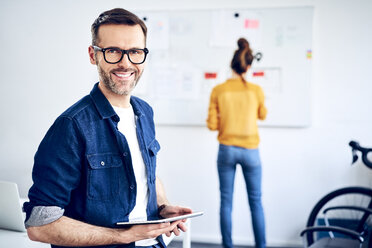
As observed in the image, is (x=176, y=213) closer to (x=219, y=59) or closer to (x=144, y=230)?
(x=144, y=230)

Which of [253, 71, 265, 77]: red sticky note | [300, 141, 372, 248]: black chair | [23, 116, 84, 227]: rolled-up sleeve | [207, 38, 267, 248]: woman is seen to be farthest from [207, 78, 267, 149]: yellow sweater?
[23, 116, 84, 227]: rolled-up sleeve

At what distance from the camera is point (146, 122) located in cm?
124

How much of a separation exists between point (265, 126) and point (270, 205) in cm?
68

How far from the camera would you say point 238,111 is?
265 cm

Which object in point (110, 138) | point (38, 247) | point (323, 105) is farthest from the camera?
point (323, 105)

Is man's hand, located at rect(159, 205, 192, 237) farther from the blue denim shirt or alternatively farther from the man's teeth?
the man's teeth

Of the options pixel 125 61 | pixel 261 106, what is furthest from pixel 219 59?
pixel 125 61

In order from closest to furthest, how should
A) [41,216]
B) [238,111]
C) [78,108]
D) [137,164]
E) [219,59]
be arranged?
[41,216] < [78,108] < [137,164] < [238,111] < [219,59]

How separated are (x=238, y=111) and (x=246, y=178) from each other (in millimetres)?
503

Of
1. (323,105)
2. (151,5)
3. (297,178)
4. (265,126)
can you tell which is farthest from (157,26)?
(297,178)

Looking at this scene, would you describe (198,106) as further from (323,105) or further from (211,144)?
(323,105)

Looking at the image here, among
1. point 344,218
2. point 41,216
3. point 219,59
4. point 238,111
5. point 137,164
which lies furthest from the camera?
point 219,59

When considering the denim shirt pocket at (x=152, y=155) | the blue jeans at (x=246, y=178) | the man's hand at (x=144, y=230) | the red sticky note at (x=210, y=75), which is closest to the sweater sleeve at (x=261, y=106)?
the blue jeans at (x=246, y=178)

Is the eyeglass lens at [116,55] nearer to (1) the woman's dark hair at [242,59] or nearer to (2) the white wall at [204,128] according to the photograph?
(1) the woman's dark hair at [242,59]
